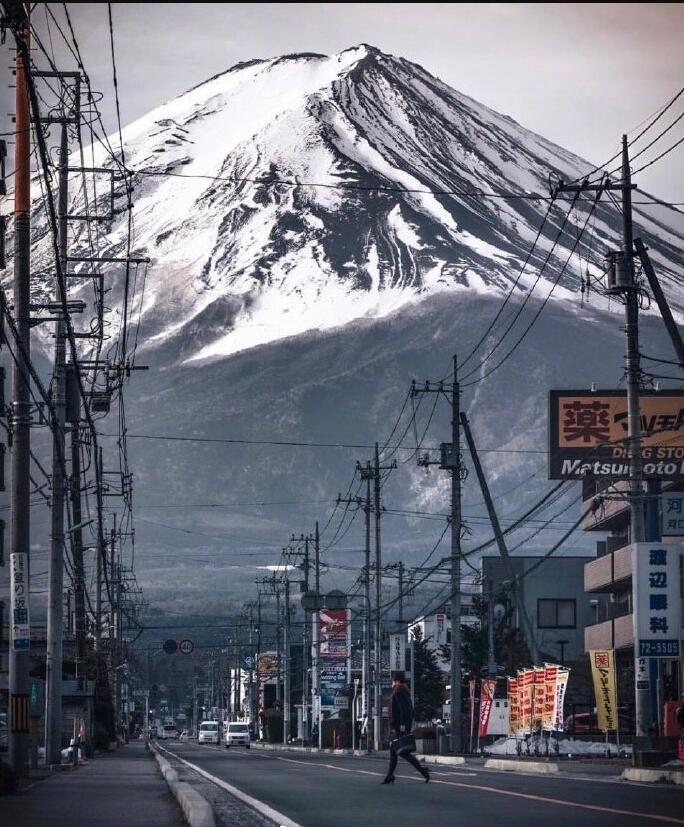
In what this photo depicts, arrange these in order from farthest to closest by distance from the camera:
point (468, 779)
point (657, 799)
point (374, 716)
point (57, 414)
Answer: point (374, 716), point (57, 414), point (468, 779), point (657, 799)

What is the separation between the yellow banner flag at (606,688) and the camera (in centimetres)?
4128

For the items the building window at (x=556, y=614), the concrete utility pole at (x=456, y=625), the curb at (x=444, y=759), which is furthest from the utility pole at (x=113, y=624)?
the curb at (x=444, y=759)

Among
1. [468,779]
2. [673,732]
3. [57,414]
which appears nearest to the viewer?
[468,779]

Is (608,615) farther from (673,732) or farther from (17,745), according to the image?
(17,745)

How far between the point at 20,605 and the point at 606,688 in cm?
1747

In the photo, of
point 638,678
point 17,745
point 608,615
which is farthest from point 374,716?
point 17,745

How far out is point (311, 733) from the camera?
99.8 metres

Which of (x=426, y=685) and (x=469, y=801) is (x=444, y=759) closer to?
(x=469, y=801)

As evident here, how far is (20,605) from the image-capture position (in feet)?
96.7

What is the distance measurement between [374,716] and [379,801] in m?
50.4

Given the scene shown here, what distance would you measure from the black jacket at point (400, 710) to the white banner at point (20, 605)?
670 cm

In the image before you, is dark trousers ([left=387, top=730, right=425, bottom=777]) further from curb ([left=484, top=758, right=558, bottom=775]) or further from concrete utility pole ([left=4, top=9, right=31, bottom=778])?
curb ([left=484, top=758, right=558, bottom=775])

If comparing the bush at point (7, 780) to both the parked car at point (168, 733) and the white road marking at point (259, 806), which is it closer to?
the white road marking at point (259, 806)

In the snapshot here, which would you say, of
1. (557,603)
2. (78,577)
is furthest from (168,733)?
(78,577)
